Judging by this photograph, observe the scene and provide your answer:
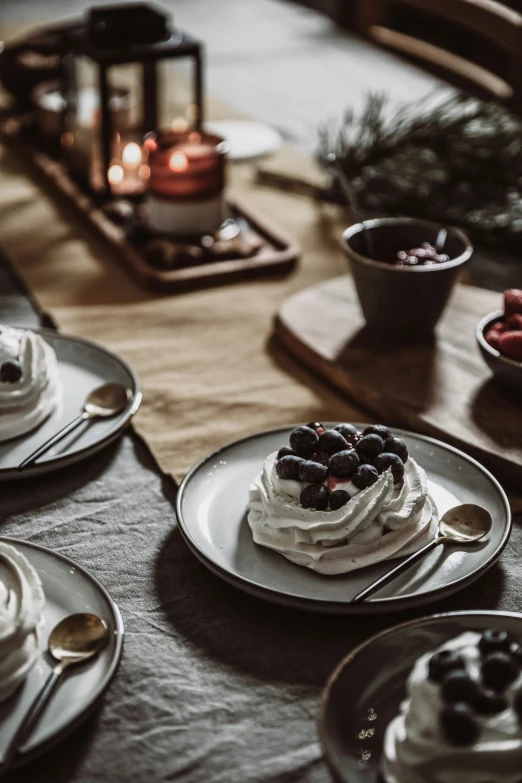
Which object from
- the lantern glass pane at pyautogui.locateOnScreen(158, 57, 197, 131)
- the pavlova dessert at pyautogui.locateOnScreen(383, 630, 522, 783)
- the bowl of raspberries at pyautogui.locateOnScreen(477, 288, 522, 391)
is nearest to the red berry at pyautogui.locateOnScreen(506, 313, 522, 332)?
the bowl of raspberries at pyautogui.locateOnScreen(477, 288, 522, 391)

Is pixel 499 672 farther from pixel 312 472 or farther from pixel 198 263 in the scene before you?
pixel 198 263

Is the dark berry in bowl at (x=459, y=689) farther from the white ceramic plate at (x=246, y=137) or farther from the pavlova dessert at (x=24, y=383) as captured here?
the white ceramic plate at (x=246, y=137)

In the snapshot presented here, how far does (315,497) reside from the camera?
86 centimetres

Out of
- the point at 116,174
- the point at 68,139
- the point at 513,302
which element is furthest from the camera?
the point at 68,139

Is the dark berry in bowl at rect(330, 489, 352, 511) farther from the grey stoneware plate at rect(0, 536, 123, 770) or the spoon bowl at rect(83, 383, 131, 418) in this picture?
the spoon bowl at rect(83, 383, 131, 418)

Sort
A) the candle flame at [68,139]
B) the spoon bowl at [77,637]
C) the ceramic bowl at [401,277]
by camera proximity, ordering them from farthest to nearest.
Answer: the candle flame at [68,139] < the ceramic bowl at [401,277] < the spoon bowl at [77,637]

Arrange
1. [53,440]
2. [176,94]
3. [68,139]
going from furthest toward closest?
[176,94], [68,139], [53,440]

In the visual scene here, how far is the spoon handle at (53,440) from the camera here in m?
1.00

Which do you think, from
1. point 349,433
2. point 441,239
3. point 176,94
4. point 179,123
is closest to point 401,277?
point 441,239

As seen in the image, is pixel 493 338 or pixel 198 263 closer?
pixel 493 338

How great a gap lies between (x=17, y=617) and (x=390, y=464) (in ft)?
1.17

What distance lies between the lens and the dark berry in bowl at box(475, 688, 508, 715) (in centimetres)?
62

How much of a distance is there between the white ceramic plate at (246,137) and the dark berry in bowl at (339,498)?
1.23 metres

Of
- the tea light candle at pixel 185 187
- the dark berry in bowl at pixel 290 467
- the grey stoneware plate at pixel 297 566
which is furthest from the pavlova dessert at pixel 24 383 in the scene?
the tea light candle at pixel 185 187
